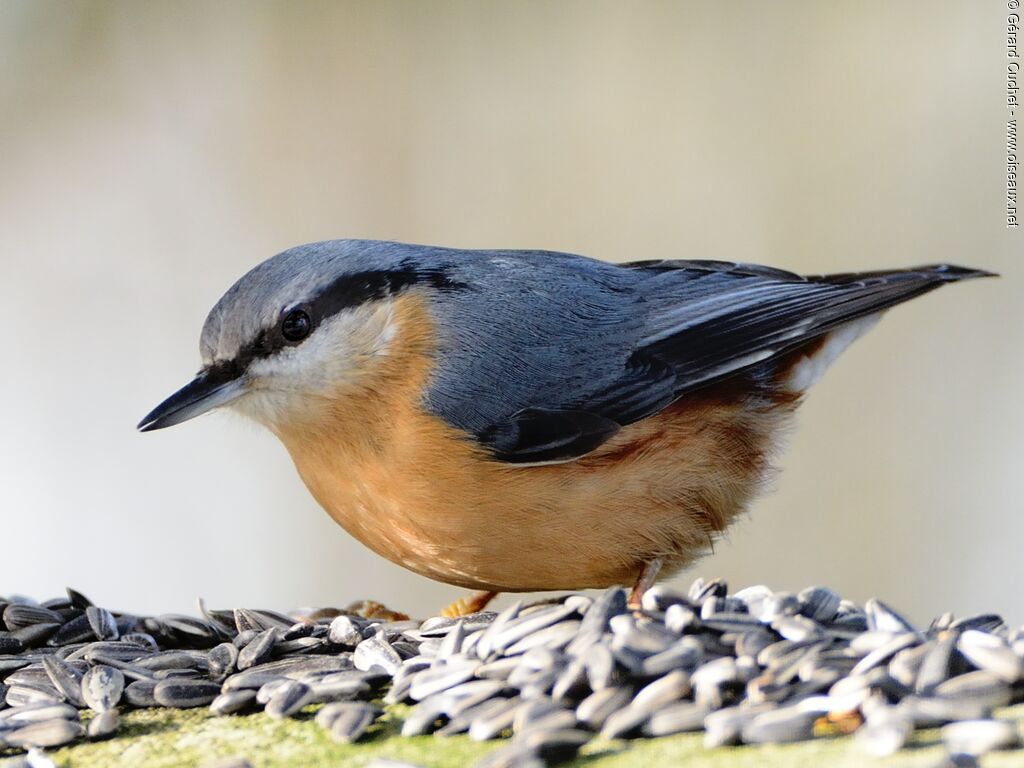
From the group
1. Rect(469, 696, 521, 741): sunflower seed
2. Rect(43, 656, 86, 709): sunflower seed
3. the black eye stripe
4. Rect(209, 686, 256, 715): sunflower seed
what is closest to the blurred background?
the black eye stripe

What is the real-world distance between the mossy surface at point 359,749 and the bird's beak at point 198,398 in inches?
33.8

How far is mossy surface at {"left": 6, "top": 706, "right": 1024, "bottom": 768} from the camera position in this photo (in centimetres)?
159

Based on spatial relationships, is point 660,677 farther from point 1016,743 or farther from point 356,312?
point 356,312

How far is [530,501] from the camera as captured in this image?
265cm

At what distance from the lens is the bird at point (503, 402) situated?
2686mm

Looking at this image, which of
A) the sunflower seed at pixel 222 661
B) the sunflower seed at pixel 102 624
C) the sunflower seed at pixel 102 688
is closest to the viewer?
the sunflower seed at pixel 102 688

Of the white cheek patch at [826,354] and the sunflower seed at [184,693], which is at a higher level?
the white cheek patch at [826,354]

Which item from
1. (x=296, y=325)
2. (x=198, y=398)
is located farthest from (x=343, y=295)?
(x=198, y=398)

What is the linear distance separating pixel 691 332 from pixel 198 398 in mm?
1315

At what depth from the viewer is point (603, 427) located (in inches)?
109

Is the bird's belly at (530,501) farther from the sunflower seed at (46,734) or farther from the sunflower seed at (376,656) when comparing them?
the sunflower seed at (46,734)

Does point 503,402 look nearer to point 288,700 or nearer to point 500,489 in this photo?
point 500,489

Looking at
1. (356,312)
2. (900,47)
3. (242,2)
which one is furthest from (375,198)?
(356,312)

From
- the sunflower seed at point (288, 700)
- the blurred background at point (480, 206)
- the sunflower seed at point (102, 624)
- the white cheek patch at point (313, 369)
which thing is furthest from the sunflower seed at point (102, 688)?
the blurred background at point (480, 206)
